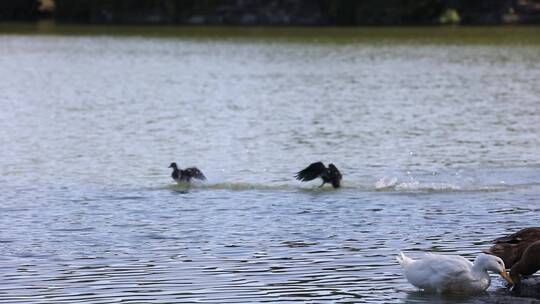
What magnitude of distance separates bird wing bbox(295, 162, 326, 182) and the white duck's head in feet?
21.7

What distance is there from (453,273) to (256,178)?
804 cm

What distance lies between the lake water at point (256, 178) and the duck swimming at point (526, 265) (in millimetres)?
265

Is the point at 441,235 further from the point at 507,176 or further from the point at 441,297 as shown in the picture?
the point at 507,176

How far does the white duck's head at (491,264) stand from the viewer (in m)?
11.4

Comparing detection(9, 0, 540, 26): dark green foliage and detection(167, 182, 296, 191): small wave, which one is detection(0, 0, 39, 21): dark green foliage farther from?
detection(167, 182, 296, 191): small wave

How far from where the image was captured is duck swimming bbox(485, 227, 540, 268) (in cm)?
1189

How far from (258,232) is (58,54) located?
40.4 metres

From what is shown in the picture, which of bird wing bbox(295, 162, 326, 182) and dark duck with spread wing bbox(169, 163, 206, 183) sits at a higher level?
bird wing bbox(295, 162, 326, 182)

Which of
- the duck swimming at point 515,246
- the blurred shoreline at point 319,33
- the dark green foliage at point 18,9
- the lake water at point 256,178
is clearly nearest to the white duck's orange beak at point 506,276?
the lake water at point 256,178

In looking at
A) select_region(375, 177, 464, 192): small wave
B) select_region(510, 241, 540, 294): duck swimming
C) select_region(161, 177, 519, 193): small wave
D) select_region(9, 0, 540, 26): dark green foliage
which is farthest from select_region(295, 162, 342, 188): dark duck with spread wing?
select_region(9, 0, 540, 26): dark green foliage

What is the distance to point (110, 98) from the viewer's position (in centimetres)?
3453

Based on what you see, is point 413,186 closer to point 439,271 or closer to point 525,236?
point 525,236

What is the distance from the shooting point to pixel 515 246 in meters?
11.9

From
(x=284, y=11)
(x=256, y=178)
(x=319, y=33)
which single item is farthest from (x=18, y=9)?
(x=256, y=178)
